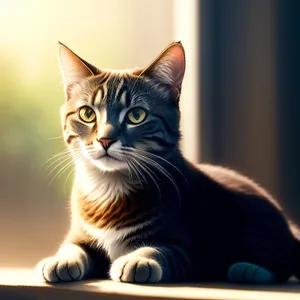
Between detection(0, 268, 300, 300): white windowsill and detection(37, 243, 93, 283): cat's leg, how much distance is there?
0.02 m

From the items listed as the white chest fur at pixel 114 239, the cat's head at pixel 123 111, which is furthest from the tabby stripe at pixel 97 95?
the white chest fur at pixel 114 239

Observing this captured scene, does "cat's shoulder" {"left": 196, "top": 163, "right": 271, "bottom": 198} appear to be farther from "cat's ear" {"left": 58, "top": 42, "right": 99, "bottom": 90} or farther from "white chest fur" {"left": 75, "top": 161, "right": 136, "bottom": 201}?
"cat's ear" {"left": 58, "top": 42, "right": 99, "bottom": 90}

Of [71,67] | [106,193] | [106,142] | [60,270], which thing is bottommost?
[60,270]

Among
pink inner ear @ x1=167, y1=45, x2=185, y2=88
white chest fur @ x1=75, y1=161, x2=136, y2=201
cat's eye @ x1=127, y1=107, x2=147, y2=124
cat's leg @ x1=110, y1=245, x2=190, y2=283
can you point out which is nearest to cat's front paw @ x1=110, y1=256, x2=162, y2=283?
cat's leg @ x1=110, y1=245, x2=190, y2=283

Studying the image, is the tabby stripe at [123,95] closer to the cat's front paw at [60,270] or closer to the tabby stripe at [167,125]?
the tabby stripe at [167,125]

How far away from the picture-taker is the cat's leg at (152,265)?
1.02m

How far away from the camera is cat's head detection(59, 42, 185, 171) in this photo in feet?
3.63

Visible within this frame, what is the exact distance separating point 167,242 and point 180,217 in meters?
0.06

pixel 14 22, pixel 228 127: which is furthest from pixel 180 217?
pixel 14 22

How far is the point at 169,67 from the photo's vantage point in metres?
1.16

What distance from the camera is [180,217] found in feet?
3.74

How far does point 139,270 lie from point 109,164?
0.22 metres

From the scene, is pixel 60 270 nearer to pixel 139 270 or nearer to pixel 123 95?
pixel 139 270

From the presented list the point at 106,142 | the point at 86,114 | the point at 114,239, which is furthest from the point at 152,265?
the point at 86,114
